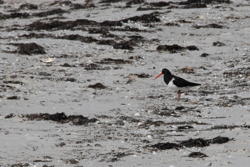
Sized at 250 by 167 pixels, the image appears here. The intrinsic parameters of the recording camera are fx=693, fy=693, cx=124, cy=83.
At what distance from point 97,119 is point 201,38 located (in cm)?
1660

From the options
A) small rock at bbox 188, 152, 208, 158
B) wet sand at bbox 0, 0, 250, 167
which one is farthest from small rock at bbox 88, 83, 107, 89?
small rock at bbox 188, 152, 208, 158

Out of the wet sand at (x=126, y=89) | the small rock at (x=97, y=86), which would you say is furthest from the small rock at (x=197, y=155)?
the small rock at (x=97, y=86)

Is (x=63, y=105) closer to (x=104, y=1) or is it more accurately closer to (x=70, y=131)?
(x=70, y=131)

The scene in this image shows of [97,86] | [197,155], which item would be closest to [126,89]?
[97,86]

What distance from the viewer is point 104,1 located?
4938 cm

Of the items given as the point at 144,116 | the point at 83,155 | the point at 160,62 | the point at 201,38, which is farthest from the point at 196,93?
the point at 201,38

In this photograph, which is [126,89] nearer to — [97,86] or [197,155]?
[97,86]

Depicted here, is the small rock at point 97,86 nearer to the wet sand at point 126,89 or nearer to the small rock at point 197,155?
the wet sand at point 126,89

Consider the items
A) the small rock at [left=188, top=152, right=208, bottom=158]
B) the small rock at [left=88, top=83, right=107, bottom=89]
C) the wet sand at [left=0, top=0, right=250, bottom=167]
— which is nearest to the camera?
the small rock at [left=188, top=152, right=208, bottom=158]

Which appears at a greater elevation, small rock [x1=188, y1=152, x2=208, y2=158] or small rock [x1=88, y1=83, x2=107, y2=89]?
small rock [x1=188, y1=152, x2=208, y2=158]

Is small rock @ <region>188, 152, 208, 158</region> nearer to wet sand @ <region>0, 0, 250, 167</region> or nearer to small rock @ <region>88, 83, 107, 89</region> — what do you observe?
wet sand @ <region>0, 0, 250, 167</region>

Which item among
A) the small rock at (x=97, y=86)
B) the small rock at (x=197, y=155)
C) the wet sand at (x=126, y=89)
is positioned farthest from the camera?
the small rock at (x=97, y=86)

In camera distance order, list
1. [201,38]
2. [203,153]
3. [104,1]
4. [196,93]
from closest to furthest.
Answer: [203,153], [196,93], [201,38], [104,1]

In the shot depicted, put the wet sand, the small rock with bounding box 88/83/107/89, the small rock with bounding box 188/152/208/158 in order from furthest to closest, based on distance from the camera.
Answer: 1. the small rock with bounding box 88/83/107/89
2. the wet sand
3. the small rock with bounding box 188/152/208/158
